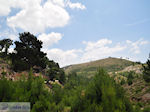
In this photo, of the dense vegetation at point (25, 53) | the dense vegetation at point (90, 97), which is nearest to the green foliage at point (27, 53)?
the dense vegetation at point (25, 53)

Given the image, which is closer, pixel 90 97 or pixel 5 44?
pixel 90 97

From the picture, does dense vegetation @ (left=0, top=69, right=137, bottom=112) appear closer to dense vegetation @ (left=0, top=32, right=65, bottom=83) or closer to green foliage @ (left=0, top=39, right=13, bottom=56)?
dense vegetation @ (left=0, top=32, right=65, bottom=83)

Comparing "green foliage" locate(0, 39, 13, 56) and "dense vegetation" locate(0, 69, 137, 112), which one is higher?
"green foliage" locate(0, 39, 13, 56)

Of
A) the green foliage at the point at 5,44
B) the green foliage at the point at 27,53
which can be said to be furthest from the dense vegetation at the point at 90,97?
the green foliage at the point at 5,44

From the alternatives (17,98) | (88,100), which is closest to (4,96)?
(17,98)

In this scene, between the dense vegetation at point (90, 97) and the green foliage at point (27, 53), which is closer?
the dense vegetation at point (90, 97)

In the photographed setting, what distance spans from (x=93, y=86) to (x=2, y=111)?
404 centimetres

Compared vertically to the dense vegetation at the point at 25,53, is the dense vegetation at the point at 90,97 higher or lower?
lower

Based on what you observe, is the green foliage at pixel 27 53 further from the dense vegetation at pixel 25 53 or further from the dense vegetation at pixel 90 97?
the dense vegetation at pixel 90 97

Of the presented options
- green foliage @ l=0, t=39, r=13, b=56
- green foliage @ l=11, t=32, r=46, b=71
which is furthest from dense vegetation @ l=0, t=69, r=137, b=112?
green foliage @ l=0, t=39, r=13, b=56

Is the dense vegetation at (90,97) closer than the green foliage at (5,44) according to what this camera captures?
Yes

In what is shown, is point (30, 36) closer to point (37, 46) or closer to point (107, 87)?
point (37, 46)

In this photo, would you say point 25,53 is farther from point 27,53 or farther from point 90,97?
point 90,97

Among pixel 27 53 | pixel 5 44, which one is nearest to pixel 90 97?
pixel 27 53
